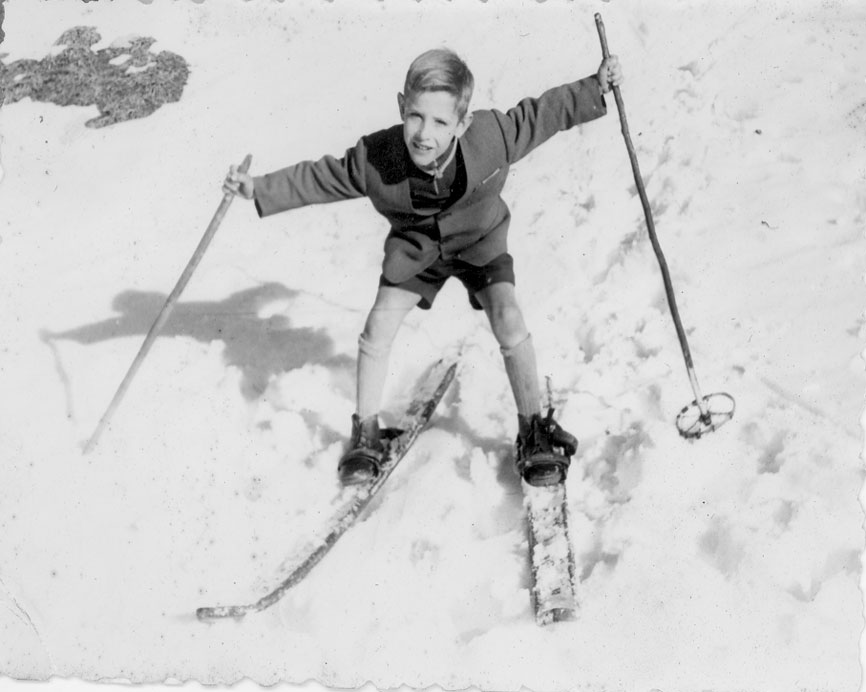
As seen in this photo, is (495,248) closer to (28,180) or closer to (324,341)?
(324,341)

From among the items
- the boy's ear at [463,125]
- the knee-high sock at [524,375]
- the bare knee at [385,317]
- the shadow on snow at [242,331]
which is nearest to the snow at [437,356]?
the shadow on snow at [242,331]

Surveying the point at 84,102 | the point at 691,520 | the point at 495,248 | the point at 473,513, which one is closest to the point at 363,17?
the point at 495,248

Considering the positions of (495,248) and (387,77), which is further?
(387,77)

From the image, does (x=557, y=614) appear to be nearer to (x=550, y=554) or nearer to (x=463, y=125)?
(x=550, y=554)

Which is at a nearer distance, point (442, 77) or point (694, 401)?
point (442, 77)

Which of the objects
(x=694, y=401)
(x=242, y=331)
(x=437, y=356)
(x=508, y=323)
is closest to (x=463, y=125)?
(x=508, y=323)

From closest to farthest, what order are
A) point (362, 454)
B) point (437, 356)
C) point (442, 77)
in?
point (442, 77) → point (362, 454) → point (437, 356)

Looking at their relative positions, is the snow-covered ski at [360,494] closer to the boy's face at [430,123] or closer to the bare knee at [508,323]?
the bare knee at [508,323]
